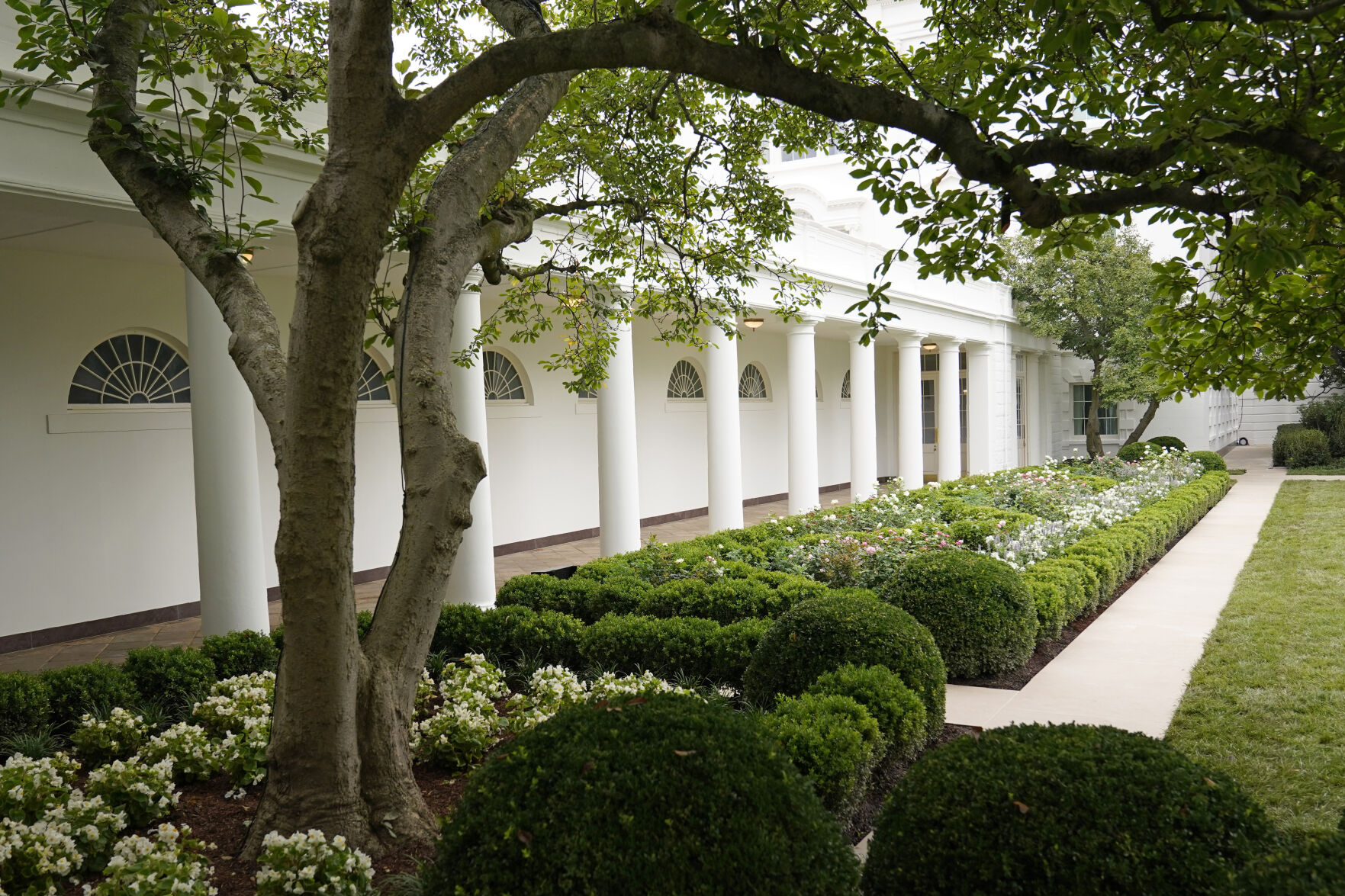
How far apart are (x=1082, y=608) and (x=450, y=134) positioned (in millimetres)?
6872

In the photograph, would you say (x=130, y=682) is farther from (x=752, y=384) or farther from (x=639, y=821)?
(x=752, y=384)

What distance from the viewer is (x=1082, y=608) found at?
8594 millimetres

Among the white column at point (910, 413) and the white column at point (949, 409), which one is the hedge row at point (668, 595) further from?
the white column at point (949, 409)

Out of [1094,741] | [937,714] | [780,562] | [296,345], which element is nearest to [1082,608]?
[780,562]

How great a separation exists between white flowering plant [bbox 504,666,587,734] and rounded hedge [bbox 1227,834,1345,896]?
3.25m

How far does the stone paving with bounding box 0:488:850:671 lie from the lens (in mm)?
8305

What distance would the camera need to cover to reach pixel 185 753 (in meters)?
4.51

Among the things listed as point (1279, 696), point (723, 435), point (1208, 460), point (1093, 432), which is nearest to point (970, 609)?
point (1279, 696)

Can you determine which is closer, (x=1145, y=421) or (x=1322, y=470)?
(x=1322, y=470)

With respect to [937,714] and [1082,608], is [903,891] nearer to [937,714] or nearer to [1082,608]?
[937,714]

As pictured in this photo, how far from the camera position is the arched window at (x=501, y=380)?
45.0ft

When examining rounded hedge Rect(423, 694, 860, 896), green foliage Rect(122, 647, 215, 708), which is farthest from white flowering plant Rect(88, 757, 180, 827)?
rounded hedge Rect(423, 694, 860, 896)

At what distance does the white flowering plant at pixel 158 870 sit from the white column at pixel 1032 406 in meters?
26.6

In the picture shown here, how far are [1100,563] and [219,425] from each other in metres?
8.16
